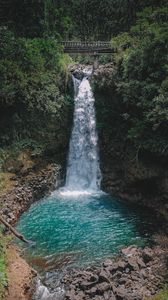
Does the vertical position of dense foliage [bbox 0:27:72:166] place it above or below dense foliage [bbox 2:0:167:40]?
below

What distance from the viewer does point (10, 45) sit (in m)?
25.7

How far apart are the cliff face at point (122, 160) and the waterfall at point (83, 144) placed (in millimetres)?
556

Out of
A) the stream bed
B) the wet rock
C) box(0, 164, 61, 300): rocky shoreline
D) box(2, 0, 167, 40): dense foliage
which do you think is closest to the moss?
box(0, 164, 61, 300): rocky shoreline

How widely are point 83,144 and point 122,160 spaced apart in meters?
3.36

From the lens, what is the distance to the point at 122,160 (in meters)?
25.9

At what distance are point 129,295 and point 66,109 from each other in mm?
16239

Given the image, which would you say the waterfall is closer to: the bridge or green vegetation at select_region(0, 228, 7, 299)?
the bridge

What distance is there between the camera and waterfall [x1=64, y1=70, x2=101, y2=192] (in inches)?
1067

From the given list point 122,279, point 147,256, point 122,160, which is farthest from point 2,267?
point 122,160

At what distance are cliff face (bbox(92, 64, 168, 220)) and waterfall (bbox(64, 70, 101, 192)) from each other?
556 millimetres

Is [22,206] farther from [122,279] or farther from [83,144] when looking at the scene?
[122,279]

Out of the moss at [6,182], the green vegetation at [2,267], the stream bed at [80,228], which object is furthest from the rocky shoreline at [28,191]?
the green vegetation at [2,267]

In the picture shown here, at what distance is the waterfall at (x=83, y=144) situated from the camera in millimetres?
27109

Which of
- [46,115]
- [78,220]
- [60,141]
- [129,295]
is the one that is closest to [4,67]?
[46,115]
